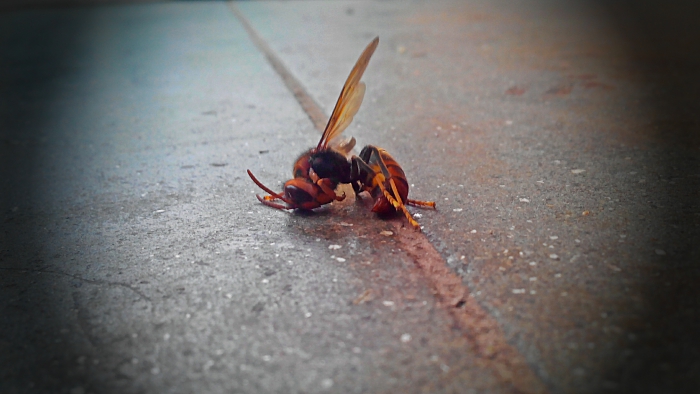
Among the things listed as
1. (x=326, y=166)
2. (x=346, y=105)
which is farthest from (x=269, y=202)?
(x=346, y=105)

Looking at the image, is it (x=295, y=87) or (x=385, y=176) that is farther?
(x=295, y=87)

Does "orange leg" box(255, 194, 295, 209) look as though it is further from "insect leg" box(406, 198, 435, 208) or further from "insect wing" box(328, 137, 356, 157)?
"insect leg" box(406, 198, 435, 208)

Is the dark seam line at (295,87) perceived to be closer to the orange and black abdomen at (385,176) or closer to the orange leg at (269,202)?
the orange leg at (269,202)

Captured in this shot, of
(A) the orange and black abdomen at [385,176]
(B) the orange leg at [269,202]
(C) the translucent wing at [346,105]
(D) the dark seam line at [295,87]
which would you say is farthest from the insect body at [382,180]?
(D) the dark seam line at [295,87]

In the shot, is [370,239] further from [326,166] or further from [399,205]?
[326,166]

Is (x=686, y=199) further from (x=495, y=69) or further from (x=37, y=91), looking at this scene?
(x=37, y=91)
